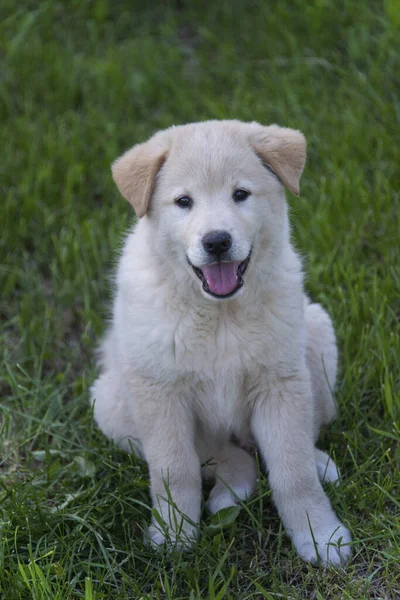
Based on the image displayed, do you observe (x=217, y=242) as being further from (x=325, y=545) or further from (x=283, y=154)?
(x=325, y=545)

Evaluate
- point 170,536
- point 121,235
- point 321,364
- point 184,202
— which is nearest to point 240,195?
point 184,202

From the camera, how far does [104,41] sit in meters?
6.85

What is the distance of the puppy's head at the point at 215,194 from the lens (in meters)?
3.20

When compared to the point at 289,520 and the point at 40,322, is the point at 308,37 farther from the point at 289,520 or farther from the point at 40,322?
the point at 289,520

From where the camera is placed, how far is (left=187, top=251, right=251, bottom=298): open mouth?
326cm

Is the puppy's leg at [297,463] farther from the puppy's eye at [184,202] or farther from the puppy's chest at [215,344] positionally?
the puppy's eye at [184,202]

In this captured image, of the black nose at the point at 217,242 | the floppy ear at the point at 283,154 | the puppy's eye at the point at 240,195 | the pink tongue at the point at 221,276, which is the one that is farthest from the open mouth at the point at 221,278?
the floppy ear at the point at 283,154

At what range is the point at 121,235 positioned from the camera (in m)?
4.89

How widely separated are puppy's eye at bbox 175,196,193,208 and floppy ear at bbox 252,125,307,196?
1.09 feet

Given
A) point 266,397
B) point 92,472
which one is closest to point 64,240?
point 92,472

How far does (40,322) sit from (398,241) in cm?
192

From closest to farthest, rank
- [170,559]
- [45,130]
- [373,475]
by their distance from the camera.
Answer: [170,559], [373,475], [45,130]

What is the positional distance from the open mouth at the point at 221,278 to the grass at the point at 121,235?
34.8 inches

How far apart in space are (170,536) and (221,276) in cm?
102
